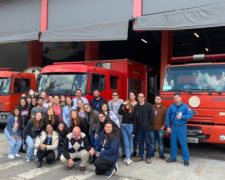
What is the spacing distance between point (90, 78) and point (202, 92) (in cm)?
330

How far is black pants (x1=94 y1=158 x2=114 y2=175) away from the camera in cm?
625

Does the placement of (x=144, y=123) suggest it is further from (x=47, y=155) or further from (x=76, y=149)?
(x=47, y=155)

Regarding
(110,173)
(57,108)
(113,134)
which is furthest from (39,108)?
(110,173)

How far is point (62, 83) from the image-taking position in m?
9.73

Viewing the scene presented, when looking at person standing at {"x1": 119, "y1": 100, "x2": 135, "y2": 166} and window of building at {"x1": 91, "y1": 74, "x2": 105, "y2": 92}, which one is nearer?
person standing at {"x1": 119, "y1": 100, "x2": 135, "y2": 166}

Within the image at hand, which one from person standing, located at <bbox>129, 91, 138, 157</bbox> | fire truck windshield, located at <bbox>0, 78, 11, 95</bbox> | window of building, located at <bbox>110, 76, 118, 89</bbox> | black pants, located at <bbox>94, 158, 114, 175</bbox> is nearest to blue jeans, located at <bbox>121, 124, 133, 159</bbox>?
person standing, located at <bbox>129, 91, 138, 157</bbox>

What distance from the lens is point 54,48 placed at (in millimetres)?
19781

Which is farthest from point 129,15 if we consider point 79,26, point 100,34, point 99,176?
point 99,176

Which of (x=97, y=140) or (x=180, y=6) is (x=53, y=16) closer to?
(x=180, y=6)

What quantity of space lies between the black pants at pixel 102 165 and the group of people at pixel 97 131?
0.76 ft

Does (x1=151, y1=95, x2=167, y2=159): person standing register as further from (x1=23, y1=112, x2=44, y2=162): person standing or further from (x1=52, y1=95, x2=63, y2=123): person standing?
(x1=23, y1=112, x2=44, y2=162): person standing

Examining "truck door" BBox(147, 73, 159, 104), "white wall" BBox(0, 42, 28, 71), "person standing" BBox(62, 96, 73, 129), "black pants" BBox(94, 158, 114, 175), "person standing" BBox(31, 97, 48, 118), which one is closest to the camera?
"black pants" BBox(94, 158, 114, 175)

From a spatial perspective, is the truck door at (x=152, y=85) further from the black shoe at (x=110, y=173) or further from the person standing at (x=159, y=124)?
the black shoe at (x=110, y=173)

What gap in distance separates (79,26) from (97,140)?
6.85m
